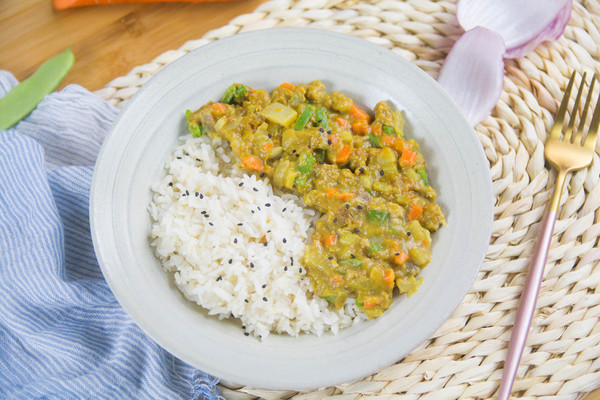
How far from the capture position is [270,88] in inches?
137

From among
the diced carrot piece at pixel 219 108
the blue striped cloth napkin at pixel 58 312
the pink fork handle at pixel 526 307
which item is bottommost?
the pink fork handle at pixel 526 307

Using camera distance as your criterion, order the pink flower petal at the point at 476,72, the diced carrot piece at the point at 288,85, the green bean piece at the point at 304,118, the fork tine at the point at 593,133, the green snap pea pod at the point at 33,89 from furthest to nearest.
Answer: the green snap pea pod at the point at 33,89
the pink flower petal at the point at 476,72
the fork tine at the point at 593,133
the diced carrot piece at the point at 288,85
the green bean piece at the point at 304,118

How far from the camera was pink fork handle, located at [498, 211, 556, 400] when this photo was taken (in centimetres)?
317

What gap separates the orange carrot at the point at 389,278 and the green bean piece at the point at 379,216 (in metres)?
0.28

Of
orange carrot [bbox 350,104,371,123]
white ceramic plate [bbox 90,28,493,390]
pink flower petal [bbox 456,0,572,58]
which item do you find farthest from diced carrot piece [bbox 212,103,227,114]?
pink flower petal [bbox 456,0,572,58]

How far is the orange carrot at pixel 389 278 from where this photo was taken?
9.68 feet

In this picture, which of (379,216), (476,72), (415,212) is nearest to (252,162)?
(379,216)

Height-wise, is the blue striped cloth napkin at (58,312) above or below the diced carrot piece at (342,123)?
below

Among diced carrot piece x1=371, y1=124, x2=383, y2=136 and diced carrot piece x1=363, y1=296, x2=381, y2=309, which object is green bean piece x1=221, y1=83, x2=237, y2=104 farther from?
diced carrot piece x1=363, y1=296, x2=381, y2=309

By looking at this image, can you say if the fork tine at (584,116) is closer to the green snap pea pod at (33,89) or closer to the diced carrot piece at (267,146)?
the diced carrot piece at (267,146)

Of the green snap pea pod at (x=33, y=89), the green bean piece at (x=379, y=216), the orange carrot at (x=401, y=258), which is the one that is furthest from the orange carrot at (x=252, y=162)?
the green snap pea pod at (x=33, y=89)

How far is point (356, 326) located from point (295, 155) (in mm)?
1019

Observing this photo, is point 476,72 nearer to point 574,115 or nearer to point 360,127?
point 574,115

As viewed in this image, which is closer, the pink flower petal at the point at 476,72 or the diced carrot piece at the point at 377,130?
the diced carrot piece at the point at 377,130
